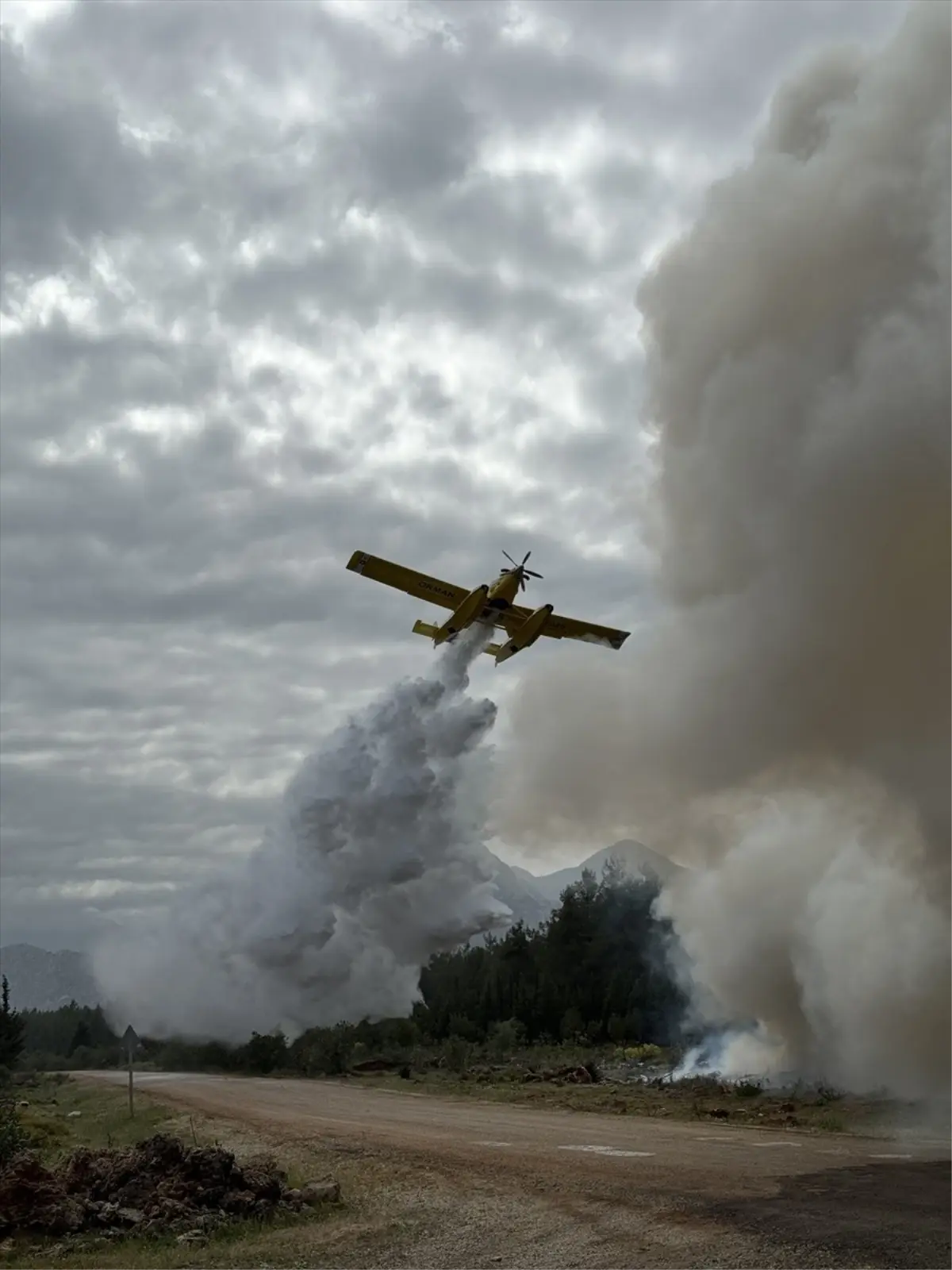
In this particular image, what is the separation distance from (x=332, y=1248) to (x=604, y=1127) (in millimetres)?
15080

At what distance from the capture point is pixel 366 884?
40469 millimetres

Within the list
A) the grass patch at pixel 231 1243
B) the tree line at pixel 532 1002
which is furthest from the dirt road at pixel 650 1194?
the tree line at pixel 532 1002

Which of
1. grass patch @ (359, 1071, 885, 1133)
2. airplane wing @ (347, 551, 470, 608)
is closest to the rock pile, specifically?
grass patch @ (359, 1071, 885, 1133)

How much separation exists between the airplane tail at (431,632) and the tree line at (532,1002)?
23.1 m

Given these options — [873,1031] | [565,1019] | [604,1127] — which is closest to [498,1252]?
[604,1127]

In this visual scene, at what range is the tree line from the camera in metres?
57.8

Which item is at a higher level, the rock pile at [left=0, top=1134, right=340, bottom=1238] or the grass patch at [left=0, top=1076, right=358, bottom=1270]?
the rock pile at [left=0, top=1134, right=340, bottom=1238]

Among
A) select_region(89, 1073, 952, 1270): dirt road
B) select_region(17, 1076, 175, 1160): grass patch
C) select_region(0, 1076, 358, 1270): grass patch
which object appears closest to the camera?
select_region(89, 1073, 952, 1270): dirt road

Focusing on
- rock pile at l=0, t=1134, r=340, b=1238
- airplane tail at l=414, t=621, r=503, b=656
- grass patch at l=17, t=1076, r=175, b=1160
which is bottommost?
grass patch at l=17, t=1076, r=175, b=1160

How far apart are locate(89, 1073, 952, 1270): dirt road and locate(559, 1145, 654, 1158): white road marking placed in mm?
48

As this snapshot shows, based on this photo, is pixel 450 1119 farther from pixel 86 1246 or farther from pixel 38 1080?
pixel 38 1080

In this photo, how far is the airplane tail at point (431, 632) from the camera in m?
39.9

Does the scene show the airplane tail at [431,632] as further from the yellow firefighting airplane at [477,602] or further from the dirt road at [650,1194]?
the dirt road at [650,1194]

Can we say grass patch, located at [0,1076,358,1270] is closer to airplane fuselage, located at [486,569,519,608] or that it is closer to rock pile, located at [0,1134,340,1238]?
rock pile, located at [0,1134,340,1238]
